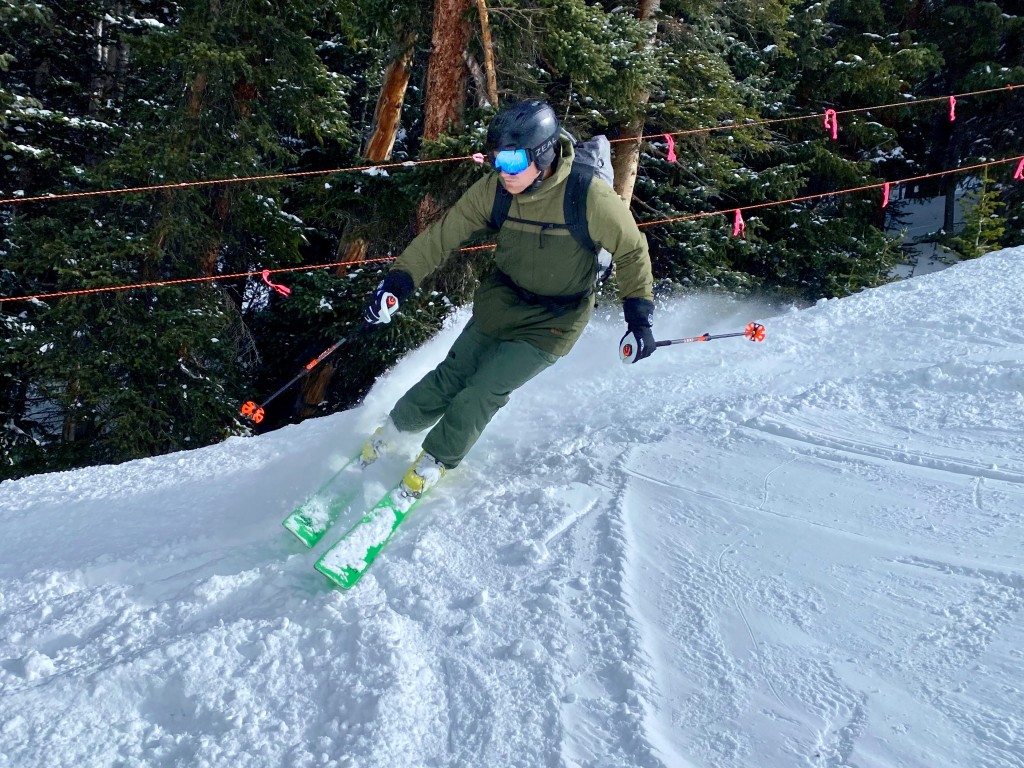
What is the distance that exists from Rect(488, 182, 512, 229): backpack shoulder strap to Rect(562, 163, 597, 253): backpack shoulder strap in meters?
0.34

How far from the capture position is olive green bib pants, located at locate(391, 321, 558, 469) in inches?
156

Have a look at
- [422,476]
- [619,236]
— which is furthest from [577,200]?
[422,476]

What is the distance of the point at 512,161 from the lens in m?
3.80

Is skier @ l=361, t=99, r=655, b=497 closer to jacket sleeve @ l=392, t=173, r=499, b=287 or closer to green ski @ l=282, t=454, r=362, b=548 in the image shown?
jacket sleeve @ l=392, t=173, r=499, b=287

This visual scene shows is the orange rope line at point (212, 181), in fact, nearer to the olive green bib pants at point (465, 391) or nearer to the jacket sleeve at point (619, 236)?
the olive green bib pants at point (465, 391)

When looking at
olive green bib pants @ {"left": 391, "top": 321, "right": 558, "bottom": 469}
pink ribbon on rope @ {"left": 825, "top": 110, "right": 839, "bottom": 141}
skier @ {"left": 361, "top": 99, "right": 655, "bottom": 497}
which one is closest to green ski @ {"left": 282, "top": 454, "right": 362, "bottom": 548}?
skier @ {"left": 361, "top": 99, "right": 655, "bottom": 497}

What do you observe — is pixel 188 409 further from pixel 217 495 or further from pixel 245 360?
pixel 217 495

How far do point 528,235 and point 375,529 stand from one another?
184cm

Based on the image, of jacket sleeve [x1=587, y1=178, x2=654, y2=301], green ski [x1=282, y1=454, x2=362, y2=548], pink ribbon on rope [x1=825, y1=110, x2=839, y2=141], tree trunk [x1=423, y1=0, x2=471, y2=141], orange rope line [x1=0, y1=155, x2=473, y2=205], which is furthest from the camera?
pink ribbon on rope [x1=825, y1=110, x2=839, y2=141]

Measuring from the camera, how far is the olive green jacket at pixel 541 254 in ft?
13.3

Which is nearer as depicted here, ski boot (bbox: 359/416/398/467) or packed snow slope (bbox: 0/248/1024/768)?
packed snow slope (bbox: 0/248/1024/768)

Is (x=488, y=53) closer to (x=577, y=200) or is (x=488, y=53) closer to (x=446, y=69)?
(x=446, y=69)

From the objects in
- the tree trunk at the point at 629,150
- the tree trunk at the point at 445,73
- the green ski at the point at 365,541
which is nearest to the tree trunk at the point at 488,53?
the tree trunk at the point at 445,73

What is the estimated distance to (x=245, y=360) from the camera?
11.2 m
